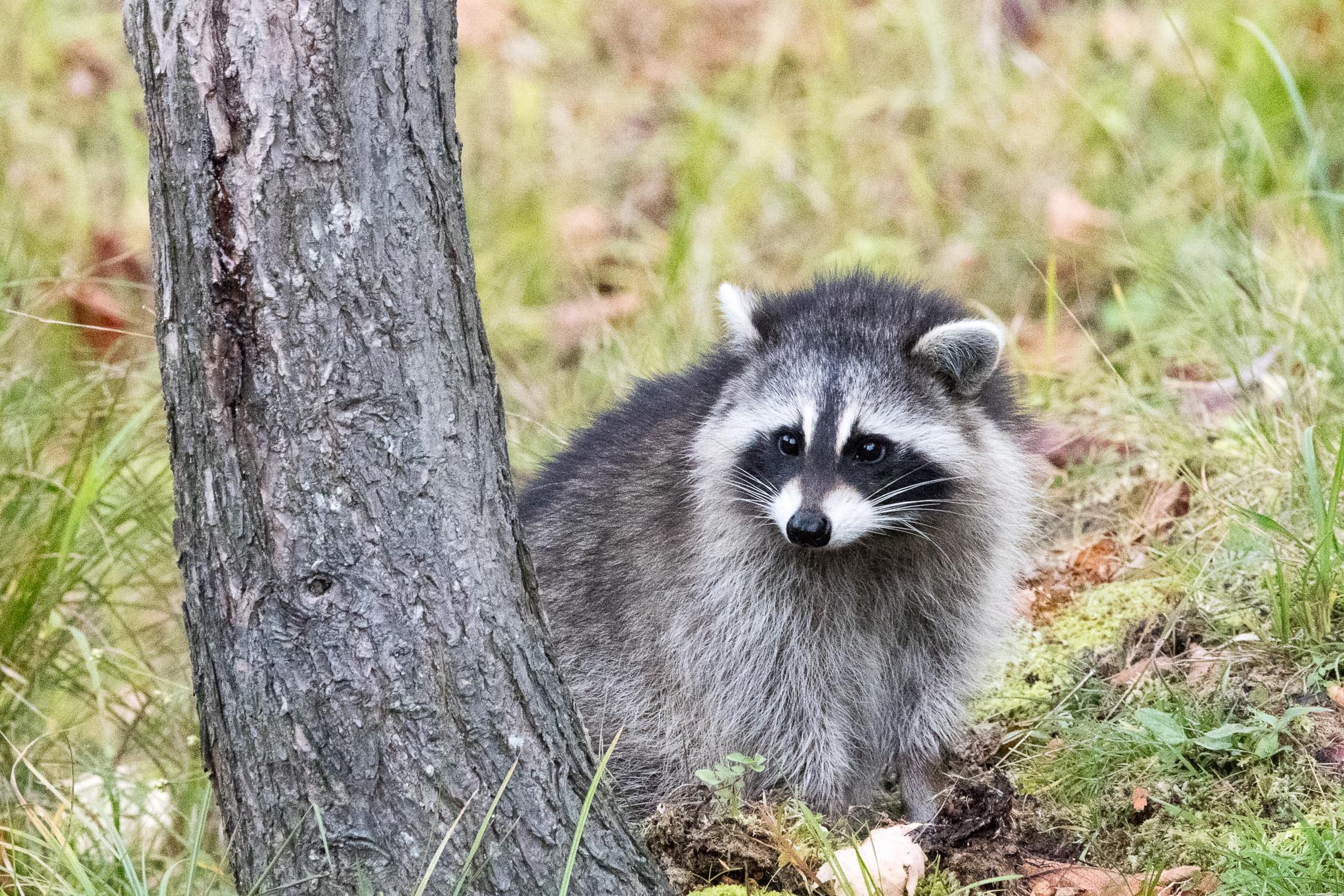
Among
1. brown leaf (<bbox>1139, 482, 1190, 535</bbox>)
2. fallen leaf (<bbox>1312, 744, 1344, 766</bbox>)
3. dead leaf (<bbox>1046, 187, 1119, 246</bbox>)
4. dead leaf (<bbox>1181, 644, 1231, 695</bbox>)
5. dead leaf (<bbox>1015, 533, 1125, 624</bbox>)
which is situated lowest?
dead leaf (<bbox>1015, 533, 1125, 624</bbox>)

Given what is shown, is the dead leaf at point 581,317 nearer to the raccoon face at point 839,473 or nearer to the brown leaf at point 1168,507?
the brown leaf at point 1168,507

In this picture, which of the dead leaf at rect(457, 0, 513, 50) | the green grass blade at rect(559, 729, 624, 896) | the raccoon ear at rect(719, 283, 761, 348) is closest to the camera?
the green grass blade at rect(559, 729, 624, 896)

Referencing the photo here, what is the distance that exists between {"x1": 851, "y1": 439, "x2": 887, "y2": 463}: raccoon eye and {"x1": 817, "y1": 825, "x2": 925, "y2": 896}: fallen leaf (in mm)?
814

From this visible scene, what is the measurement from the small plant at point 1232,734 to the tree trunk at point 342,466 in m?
1.20

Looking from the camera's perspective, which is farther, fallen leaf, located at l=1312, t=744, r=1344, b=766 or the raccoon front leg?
the raccoon front leg

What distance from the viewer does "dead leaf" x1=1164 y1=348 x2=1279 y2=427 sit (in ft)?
12.4

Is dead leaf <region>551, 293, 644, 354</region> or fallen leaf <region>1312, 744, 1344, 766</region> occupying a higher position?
dead leaf <region>551, 293, 644, 354</region>

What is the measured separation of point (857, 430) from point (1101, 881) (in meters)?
1.04

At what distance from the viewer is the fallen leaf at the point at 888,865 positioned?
2.47m

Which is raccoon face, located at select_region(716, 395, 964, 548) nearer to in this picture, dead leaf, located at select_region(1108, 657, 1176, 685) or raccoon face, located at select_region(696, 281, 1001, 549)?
raccoon face, located at select_region(696, 281, 1001, 549)

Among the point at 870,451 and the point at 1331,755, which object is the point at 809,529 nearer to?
the point at 870,451

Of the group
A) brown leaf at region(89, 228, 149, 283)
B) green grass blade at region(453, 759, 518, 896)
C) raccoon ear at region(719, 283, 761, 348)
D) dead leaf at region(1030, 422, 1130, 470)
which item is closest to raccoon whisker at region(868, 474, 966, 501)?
raccoon ear at region(719, 283, 761, 348)

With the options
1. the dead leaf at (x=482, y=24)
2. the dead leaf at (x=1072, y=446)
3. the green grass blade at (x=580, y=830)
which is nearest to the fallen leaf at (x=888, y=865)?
the green grass blade at (x=580, y=830)

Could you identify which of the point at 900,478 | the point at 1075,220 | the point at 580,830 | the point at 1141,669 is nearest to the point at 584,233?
the point at 1075,220
